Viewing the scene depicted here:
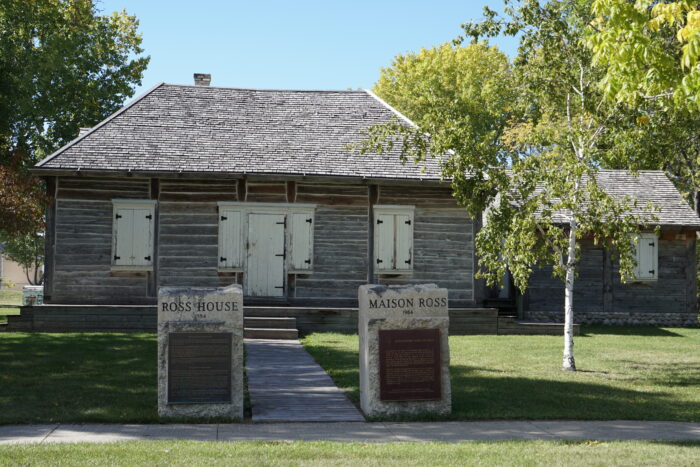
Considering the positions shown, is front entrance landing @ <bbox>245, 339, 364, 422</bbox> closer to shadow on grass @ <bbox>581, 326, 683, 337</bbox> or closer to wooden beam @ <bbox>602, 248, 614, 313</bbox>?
shadow on grass @ <bbox>581, 326, 683, 337</bbox>

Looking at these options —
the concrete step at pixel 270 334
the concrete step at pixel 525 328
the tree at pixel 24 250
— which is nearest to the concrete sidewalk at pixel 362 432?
the concrete step at pixel 270 334

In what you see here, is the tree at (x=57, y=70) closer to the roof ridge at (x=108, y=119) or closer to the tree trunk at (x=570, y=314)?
the roof ridge at (x=108, y=119)

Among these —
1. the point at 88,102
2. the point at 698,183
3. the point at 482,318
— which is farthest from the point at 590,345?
the point at 88,102

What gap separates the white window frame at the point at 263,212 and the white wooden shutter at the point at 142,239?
167 cm

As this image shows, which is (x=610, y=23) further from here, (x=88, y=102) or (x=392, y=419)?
(x=88, y=102)

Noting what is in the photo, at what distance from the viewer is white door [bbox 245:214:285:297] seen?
64.0ft

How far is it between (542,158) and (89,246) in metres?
11.4

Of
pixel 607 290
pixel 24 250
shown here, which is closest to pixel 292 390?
pixel 607 290

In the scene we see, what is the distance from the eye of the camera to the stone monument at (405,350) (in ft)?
29.9

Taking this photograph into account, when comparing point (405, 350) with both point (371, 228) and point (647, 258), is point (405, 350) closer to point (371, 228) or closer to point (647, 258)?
point (371, 228)

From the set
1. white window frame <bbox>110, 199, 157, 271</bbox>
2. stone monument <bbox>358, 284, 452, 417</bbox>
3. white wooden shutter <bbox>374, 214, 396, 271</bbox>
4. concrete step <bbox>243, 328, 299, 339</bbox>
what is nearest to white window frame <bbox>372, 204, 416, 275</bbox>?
white wooden shutter <bbox>374, 214, 396, 271</bbox>

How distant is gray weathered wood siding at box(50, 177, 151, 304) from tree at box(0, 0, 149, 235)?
295 centimetres

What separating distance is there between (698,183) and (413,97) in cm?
1545

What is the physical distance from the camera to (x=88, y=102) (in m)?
34.1
